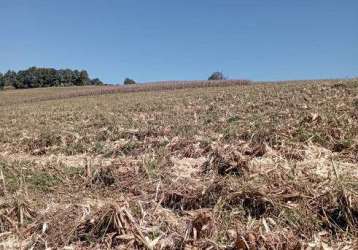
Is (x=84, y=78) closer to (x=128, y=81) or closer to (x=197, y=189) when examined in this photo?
(x=128, y=81)

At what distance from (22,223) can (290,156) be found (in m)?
3.77

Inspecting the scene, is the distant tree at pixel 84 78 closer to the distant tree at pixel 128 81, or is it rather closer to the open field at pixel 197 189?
the distant tree at pixel 128 81

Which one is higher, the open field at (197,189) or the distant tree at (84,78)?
the open field at (197,189)

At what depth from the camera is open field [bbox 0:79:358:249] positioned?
4695 millimetres

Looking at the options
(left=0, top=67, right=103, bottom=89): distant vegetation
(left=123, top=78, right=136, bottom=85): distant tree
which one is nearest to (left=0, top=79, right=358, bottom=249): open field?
(left=123, top=78, right=136, bottom=85): distant tree

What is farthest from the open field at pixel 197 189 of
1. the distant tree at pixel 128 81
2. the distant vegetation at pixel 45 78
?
the distant vegetation at pixel 45 78

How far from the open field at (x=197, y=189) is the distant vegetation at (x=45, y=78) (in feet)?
272

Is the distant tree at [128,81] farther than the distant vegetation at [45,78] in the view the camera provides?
No

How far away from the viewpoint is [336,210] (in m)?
4.85

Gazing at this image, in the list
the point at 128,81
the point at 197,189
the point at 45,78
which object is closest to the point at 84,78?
the point at 45,78

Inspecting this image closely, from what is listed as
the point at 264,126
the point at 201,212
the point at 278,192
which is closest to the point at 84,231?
the point at 201,212

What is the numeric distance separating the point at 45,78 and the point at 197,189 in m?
91.2

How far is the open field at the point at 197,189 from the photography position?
4.70 m

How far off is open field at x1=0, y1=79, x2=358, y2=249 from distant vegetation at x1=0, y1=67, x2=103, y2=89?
83006 millimetres
